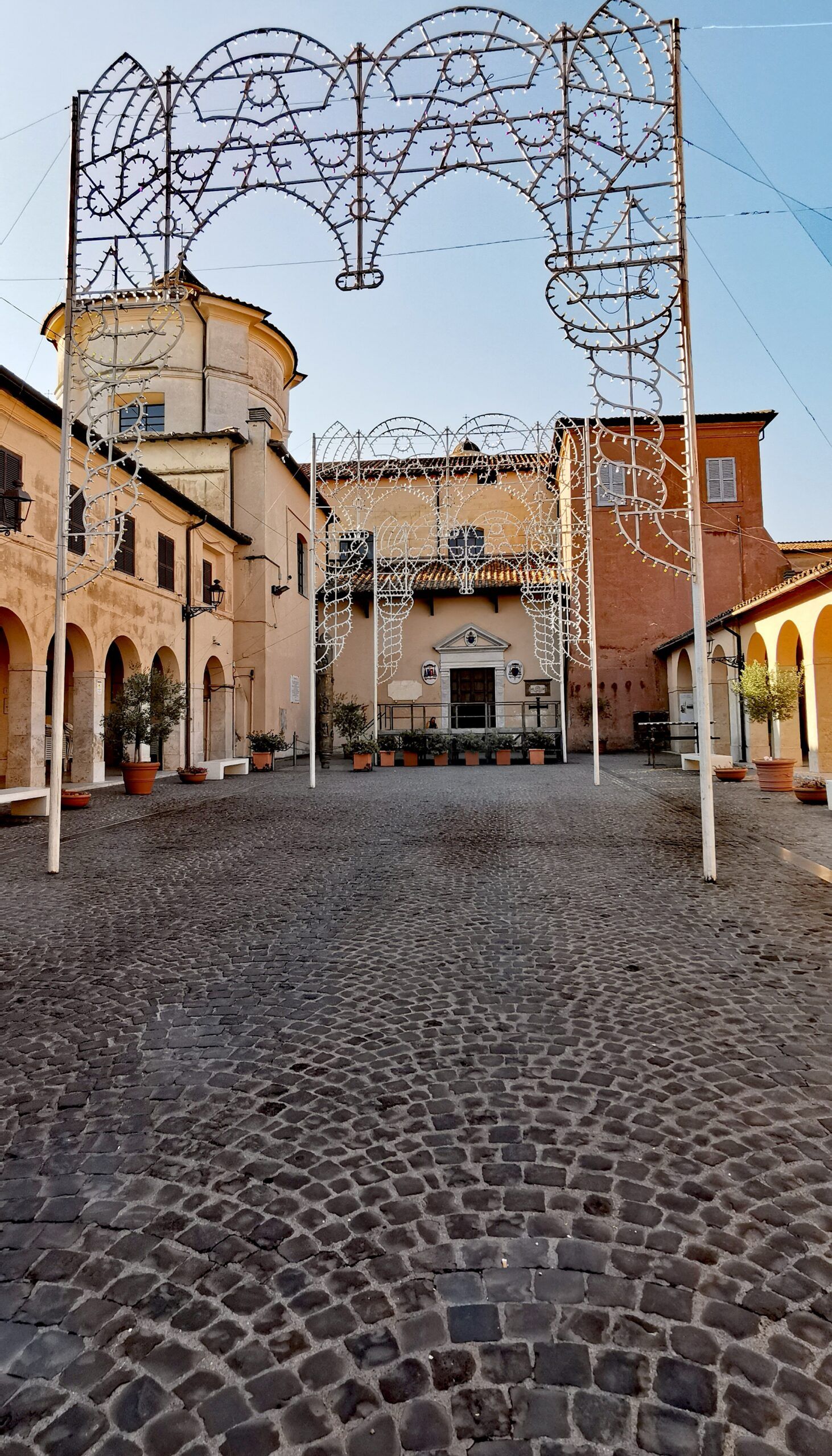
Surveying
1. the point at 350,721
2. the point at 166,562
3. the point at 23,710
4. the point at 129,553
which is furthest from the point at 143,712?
the point at 350,721

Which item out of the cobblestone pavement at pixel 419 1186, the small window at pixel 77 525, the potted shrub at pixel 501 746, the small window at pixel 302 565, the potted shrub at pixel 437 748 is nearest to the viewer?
the cobblestone pavement at pixel 419 1186

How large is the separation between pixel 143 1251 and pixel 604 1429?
3.59 ft

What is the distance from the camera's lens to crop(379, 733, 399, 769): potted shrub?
71.9 feet

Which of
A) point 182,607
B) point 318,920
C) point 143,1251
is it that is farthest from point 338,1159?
point 182,607

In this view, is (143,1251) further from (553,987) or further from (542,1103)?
(553,987)

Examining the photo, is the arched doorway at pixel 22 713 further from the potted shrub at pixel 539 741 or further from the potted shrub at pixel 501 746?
the potted shrub at pixel 539 741

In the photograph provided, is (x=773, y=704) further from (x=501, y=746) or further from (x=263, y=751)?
(x=263, y=751)

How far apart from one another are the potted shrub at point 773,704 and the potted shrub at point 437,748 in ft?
34.2

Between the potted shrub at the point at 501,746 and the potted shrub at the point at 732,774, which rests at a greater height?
the potted shrub at the point at 501,746

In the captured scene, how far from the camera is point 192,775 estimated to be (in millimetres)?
15992

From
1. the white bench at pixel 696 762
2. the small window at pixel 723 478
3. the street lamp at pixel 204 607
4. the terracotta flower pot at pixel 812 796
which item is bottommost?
the terracotta flower pot at pixel 812 796

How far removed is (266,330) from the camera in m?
23.9

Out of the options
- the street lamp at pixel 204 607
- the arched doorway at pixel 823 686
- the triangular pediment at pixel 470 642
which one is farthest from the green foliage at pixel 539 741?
the street lamp at pixel 204 607

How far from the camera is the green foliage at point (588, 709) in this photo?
2572 centimetres
